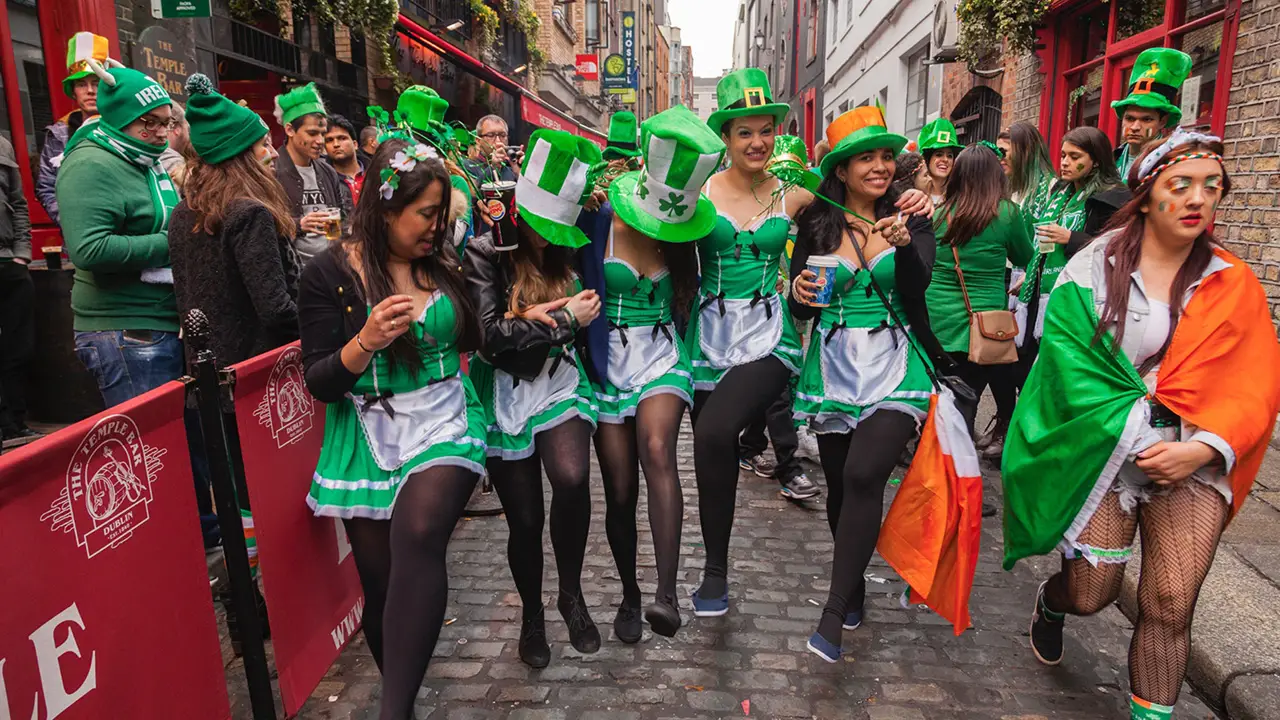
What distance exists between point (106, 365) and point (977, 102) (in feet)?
40.3

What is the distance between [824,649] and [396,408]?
6.00 ft

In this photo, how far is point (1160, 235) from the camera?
8.84ft

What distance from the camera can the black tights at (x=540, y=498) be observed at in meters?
2.99

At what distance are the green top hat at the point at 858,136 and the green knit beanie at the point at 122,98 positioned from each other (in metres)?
2.81

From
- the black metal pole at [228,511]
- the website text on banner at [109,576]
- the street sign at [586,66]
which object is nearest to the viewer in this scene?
the website text on banner at [109,576]

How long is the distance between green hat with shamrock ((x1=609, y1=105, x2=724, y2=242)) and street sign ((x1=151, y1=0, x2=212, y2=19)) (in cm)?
495

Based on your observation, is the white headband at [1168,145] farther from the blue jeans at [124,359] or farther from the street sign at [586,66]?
the street sign at [586,66]

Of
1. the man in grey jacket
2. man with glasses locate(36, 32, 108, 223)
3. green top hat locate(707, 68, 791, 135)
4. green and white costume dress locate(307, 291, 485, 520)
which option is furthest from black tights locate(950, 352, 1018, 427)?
the man in grey jacket

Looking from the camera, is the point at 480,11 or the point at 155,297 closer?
the point at 155,297

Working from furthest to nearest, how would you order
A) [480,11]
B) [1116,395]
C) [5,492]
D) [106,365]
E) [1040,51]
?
[480,11] → [1040,51] → [106,365] → [1116,395] → [5,492]

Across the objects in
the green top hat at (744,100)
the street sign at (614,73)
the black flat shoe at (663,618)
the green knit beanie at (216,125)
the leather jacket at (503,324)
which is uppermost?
the street sign at (614,73)

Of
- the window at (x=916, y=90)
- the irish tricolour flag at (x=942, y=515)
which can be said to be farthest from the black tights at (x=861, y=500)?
the window at (x=916, y=90)

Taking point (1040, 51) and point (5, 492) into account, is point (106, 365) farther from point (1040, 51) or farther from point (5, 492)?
point (1040, 51)

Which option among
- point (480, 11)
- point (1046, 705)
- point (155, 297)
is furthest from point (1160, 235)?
point (480, 11)
